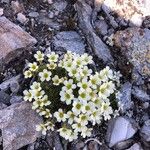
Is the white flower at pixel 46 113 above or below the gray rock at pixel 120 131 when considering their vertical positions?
above

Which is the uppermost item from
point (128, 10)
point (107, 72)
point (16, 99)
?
point (128, 10)

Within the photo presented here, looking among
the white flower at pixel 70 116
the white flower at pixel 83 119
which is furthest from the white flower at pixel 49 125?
the white flower at pixel 83 119

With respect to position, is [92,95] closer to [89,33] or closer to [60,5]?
[89,33]

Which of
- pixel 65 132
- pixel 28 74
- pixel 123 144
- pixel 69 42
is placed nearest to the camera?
pixel 65 132

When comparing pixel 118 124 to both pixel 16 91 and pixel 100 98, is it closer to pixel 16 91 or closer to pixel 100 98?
pixel 100 98

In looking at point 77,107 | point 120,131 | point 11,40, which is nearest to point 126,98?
point 120,131

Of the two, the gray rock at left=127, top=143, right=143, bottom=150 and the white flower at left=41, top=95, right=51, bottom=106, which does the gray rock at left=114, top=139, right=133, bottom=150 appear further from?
the white flower at left=41, top=95, right=51, bottom=106

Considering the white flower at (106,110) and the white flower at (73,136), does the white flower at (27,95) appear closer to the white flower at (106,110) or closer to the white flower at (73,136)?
the white flower at (73,136)
